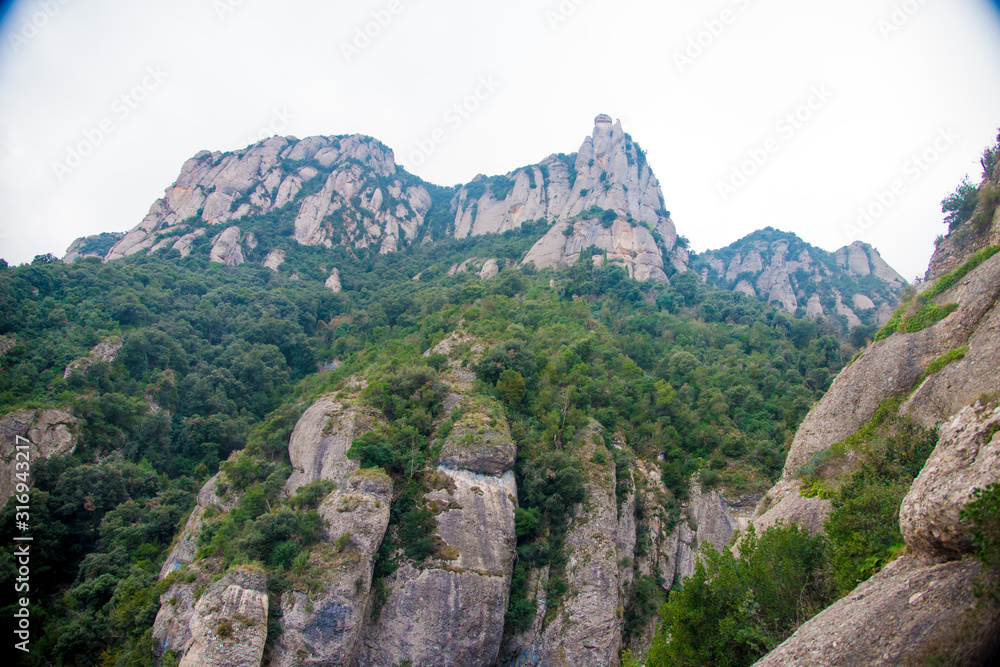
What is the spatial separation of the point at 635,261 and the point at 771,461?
52.5 meters

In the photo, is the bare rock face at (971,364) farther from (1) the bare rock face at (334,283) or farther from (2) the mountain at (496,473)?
(1) the bare rock face at (334,283)

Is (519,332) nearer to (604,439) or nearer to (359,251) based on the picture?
(604,439)

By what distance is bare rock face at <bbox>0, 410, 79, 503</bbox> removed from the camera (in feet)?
99.6

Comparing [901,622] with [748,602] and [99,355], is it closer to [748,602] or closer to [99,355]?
[748,602]

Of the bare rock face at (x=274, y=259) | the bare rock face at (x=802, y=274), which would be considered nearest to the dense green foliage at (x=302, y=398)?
the bare rock face at (x=274, y=259)

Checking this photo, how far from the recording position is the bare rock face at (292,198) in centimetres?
9288

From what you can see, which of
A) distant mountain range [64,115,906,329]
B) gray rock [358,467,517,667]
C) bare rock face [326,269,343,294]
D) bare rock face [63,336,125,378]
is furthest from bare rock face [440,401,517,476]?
bare rock face [326,269,343,294]

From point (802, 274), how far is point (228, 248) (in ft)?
388

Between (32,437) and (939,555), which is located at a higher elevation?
(32,437)

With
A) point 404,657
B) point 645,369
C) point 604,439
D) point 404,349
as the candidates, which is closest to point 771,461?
point 604,439

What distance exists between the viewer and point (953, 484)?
31.4ft

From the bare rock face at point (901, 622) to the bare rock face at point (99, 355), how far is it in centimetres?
5248

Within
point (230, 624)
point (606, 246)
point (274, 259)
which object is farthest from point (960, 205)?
point (274, 259)

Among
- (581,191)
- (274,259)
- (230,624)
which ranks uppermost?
(581,191)
